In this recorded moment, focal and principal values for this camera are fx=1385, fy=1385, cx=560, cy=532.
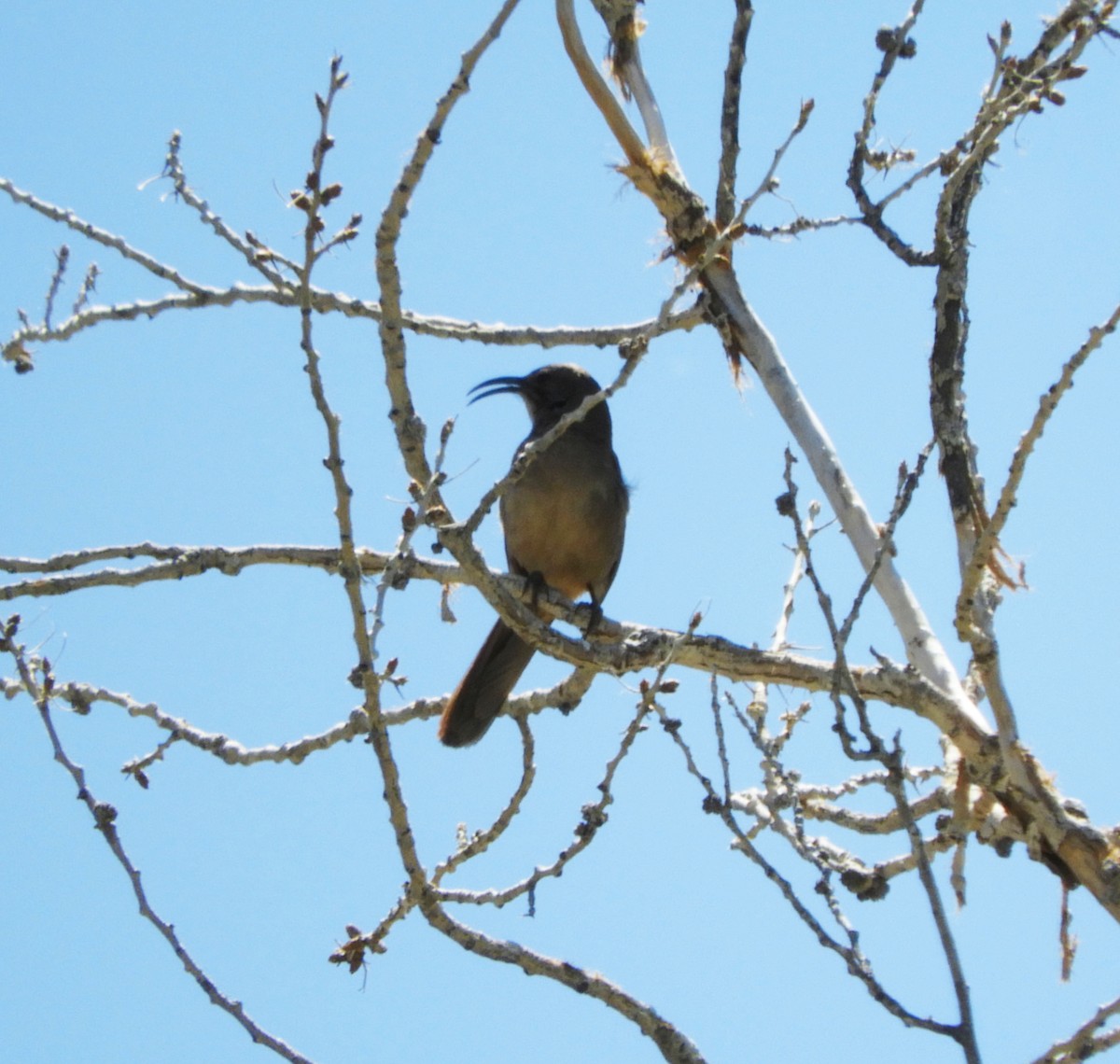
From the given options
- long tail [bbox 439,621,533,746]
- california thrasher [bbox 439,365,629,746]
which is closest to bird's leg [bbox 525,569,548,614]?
california thrasher [bbox 439,365,629,746]

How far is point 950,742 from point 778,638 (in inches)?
35.8

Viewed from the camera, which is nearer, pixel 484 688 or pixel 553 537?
pixel 484 688

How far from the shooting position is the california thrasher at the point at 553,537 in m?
6.43

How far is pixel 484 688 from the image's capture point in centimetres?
646

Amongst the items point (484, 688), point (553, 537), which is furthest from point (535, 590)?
point (553, 537)

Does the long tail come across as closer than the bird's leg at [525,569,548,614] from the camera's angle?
No

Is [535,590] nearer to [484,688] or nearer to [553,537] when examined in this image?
[484,688]

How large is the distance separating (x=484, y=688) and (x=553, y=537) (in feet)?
3.09

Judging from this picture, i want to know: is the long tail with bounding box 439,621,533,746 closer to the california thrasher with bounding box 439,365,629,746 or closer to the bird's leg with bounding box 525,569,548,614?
the california thrasher with bounding box 439,365,629,746

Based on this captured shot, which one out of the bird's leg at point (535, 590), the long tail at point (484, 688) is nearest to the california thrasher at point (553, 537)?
the long tail at point (484, 688)

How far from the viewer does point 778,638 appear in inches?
211

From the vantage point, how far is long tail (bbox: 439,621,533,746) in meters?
6.40

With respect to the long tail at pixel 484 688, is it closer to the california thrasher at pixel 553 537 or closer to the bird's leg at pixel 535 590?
the california thrasher at pixel 553 537

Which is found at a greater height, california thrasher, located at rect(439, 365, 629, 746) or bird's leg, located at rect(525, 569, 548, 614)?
california thrasher, located at rect(439, 365, 629, 746)
